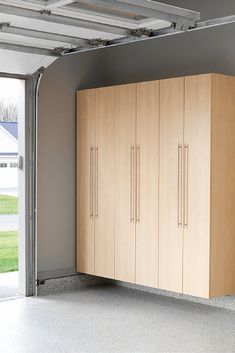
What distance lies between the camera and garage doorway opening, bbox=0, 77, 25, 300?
769 cm

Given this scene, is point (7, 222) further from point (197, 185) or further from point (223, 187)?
point (223, 187)

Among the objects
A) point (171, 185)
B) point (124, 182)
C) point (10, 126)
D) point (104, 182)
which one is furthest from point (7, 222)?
point (171, 185)

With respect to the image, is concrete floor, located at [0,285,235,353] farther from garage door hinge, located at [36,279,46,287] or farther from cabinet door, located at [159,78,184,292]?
cabinet door, located at [159,78,184,292]

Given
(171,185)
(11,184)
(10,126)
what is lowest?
(11,184)

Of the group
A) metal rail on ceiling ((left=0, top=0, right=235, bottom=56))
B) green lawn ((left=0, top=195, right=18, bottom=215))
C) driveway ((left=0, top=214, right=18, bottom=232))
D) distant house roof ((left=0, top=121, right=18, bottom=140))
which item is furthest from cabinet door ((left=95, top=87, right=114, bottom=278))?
driveway ((left=0, top=214, right=18, bottom=232))

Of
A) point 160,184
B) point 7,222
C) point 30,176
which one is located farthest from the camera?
point 7,222

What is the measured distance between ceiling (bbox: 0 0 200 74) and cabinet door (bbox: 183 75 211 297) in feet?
3.43

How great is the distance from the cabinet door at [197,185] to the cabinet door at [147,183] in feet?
1.52

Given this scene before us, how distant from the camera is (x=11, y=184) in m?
10.7

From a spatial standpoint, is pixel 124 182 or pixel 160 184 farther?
pixel 124 182

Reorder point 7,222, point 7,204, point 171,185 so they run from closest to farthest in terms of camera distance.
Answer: point 171,185 < point 7,204 < point 7,222

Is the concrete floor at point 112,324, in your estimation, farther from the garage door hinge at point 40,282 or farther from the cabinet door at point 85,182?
the cabinet door at point 85,182

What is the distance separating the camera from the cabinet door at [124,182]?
24.5 feet

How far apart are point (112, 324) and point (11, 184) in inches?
188
